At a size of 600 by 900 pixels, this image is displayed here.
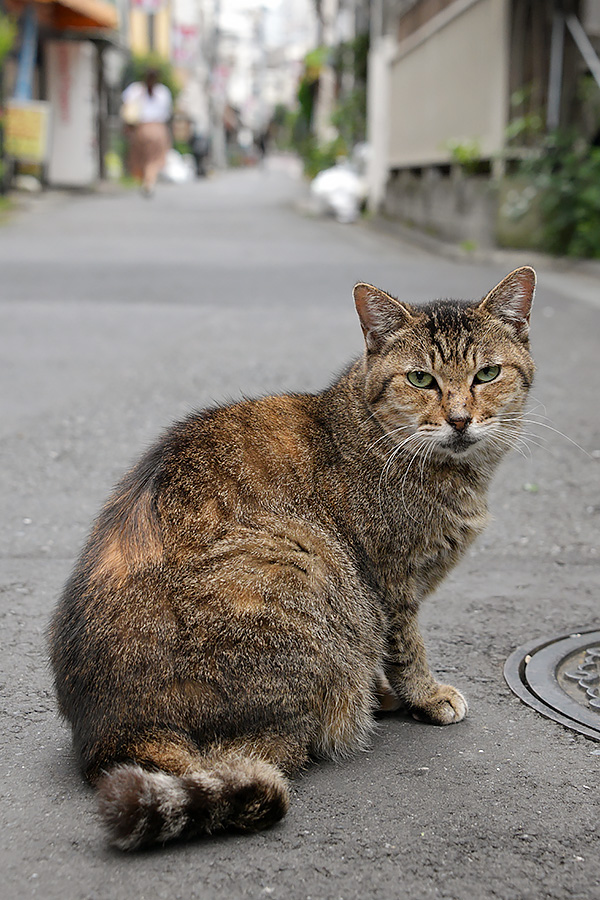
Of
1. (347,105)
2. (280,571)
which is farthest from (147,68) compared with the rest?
(280,571)

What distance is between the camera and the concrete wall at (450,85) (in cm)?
1257

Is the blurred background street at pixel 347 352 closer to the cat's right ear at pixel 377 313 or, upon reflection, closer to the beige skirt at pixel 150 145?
the beige skirt at pixel 150 145

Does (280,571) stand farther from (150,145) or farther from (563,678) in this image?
(150,145)

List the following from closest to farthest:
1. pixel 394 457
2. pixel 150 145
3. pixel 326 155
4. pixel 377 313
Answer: pixel 394 457
pixel 377 313
pixel 150 145
pixel 326 155

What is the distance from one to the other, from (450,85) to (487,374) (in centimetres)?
1259

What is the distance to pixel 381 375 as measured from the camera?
3.18 metres

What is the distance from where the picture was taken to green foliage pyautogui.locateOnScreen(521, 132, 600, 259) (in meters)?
11.0

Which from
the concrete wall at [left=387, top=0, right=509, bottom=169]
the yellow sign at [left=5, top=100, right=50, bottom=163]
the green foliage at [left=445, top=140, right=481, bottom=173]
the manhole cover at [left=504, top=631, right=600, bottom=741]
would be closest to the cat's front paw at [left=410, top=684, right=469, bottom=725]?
the manhole cover at [left=504, top=631, right=600, bottom=741]

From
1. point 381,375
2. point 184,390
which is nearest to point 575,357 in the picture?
point 184,390

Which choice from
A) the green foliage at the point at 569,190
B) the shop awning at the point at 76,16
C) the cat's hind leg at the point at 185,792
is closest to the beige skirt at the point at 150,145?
the shop awning at the point at 76,16

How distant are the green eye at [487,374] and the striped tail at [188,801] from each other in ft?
4.18

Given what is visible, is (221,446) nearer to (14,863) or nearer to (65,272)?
(14,863)

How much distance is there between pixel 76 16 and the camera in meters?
22.0

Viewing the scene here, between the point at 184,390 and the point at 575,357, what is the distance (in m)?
2.97
